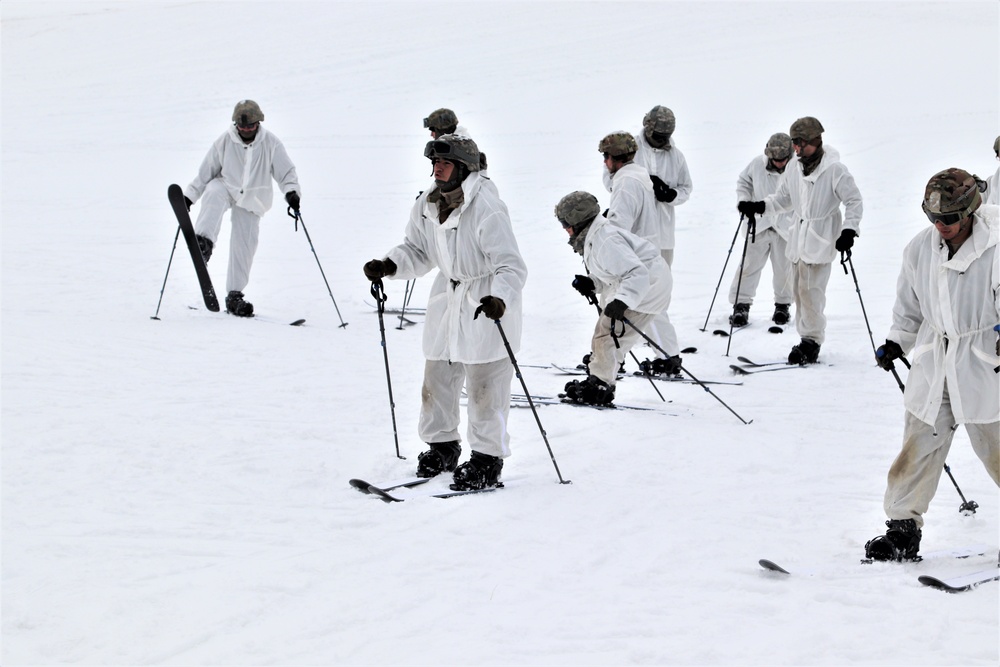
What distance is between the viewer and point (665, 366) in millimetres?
8203

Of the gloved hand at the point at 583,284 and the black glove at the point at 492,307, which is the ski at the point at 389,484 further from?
the gloved hand at the point at 583,284

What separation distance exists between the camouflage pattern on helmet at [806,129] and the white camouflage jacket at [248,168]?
14.7 feet

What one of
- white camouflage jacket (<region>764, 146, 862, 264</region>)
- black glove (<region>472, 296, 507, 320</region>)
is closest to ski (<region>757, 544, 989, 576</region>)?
black glove (<region>472, 296, 507, 320</region>)

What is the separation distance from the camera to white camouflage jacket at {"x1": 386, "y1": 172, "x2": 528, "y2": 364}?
17.7 ft

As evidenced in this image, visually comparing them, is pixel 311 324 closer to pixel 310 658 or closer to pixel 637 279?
pixel 637 279

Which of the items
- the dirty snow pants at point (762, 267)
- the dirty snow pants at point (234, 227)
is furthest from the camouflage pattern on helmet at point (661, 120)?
the dirty snow pants at point (234, 227)

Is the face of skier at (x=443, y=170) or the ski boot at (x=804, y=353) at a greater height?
the face of skier at (x=443, y=170)

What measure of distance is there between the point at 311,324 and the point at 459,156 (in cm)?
489

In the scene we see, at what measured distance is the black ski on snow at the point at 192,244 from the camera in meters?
9.71

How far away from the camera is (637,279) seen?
635cm

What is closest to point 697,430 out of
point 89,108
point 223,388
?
point 223,388

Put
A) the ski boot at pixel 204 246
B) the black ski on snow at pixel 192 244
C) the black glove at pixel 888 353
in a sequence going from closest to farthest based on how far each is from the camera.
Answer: the black glove at pixel 888 353
the black ski on snow at pixel 192 244
the ski boot at pixel 204 246

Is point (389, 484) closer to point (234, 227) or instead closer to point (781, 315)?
point (234, 227)

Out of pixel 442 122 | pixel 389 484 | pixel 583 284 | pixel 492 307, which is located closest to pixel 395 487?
pixel 389 484
